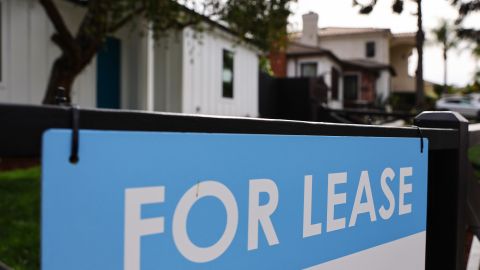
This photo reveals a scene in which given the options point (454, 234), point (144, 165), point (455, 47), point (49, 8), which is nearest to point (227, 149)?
point (144, 165)

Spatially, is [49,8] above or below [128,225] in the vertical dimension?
above

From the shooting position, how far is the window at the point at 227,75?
15016 millimetres

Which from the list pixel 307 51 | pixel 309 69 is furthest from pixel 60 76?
pixel 309 69

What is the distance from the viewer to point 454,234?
2.28 meters

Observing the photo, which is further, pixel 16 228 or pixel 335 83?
pixel 335 83

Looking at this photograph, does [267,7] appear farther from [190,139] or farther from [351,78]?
[351,78]

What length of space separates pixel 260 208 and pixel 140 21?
1106cm

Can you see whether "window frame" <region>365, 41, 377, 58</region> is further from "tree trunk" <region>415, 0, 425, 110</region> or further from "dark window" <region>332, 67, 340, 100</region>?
"tree trunk" <region>415, 0, 425, 110</region>

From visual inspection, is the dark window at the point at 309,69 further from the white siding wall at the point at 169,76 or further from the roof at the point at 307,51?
the white siding wall at the point at 169,76

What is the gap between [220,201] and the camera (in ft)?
3.74

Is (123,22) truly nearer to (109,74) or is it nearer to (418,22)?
(109,74)

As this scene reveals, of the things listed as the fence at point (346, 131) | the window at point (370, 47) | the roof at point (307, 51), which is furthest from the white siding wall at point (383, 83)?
the fence at point (346, 131)

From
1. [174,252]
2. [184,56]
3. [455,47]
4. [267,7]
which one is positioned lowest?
[174,252]

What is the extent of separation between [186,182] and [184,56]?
38.0 ft
